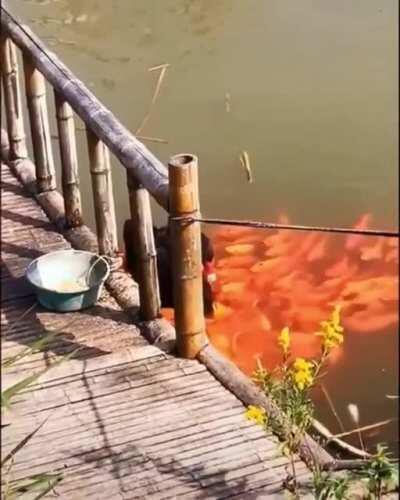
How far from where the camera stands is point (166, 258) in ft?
12.7

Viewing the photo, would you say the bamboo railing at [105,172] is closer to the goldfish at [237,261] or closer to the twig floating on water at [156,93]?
the goldfish at [237,261]

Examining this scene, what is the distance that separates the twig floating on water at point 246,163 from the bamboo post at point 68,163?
1.75m

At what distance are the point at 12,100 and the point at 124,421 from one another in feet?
6.41

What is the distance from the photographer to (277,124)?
5605mm

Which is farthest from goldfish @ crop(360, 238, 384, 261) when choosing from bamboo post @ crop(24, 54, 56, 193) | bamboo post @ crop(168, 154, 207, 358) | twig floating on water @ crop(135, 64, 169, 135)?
bamboo post @ crop(168, 154, 207, 358)

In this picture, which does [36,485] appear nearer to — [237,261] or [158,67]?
[237,261]

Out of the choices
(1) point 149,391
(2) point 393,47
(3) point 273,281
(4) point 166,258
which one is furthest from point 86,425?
(2) point 393,47

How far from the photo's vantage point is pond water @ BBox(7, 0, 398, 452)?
13.9 ft

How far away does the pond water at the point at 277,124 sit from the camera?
4238 mm

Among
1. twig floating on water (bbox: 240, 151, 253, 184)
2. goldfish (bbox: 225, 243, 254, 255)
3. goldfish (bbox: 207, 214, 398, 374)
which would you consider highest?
twig floating on water (bbox: 240, 151, 253, 184)

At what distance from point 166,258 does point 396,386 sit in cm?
110

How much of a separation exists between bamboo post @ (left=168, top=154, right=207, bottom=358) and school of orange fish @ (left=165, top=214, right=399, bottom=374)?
1.00m

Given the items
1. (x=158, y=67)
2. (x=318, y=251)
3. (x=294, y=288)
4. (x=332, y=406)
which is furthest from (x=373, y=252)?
(x=158, y=67)

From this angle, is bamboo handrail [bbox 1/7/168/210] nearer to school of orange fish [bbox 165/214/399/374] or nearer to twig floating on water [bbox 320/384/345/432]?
twig floating on water [bbox 320/384/345/432]
